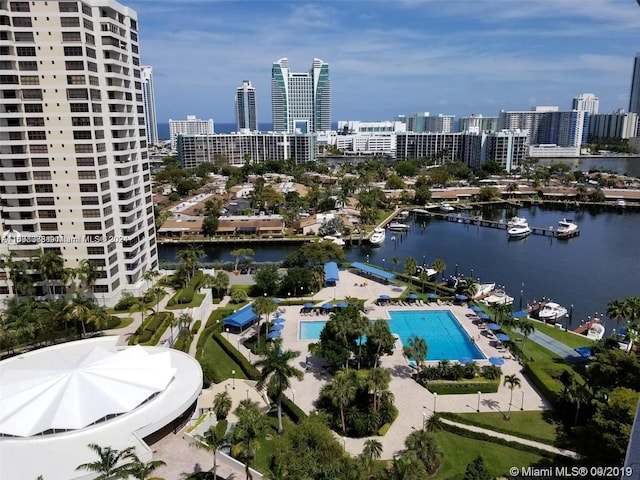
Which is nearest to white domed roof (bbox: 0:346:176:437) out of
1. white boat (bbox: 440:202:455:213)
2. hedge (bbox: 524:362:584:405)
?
hedge (bbox: 524:362:584:405)

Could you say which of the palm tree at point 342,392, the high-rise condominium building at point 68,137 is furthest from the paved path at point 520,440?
the high-rise condominium building at point 68,137

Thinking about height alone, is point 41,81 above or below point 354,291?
above

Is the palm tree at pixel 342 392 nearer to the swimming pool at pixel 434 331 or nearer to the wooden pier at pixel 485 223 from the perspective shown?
the swimming pool at pixel 434 331

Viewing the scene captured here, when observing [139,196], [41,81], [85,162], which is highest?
[41,81]

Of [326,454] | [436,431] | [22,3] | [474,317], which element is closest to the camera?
[326,454]

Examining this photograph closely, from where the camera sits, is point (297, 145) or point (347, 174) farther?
point (297, 145)

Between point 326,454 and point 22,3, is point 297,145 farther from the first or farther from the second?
point 326,454

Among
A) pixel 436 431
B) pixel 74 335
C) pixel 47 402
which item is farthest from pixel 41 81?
pixel 436 431
